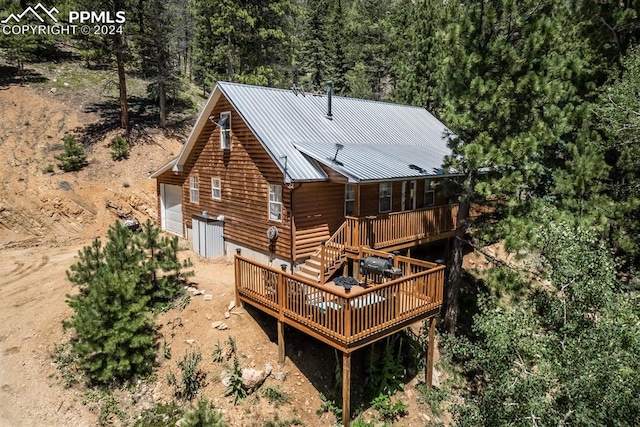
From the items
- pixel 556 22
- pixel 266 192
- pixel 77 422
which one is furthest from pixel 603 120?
pixel 77 422

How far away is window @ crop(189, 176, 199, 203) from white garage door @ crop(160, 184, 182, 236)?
161cm

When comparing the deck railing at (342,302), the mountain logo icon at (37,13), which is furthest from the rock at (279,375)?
the mountain logo icon at (37,13)

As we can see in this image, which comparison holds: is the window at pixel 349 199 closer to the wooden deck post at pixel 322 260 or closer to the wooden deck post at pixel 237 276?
the wooden deck post at pixel 322 260

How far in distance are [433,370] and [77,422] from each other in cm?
938

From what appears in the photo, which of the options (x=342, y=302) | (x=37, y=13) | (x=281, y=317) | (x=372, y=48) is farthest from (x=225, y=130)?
(x=372, y=48)

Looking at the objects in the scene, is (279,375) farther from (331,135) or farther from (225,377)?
(331,135)

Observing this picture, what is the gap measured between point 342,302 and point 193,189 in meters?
11.9

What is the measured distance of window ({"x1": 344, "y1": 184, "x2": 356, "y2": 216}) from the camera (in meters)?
14.9

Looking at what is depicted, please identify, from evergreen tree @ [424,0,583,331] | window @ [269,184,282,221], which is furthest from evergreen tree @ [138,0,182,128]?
evergreen tree @ [424,0,583,331]

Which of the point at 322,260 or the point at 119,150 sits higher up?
the point at 119,150

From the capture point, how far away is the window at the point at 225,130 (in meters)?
15.6

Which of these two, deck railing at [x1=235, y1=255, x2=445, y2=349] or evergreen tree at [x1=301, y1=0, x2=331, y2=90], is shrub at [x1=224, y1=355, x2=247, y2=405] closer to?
deck railing at [x1=235, y1=255, x2=445, y2=349]

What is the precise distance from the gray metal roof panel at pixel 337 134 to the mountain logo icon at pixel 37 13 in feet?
75.0

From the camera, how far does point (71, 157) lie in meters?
23.4
